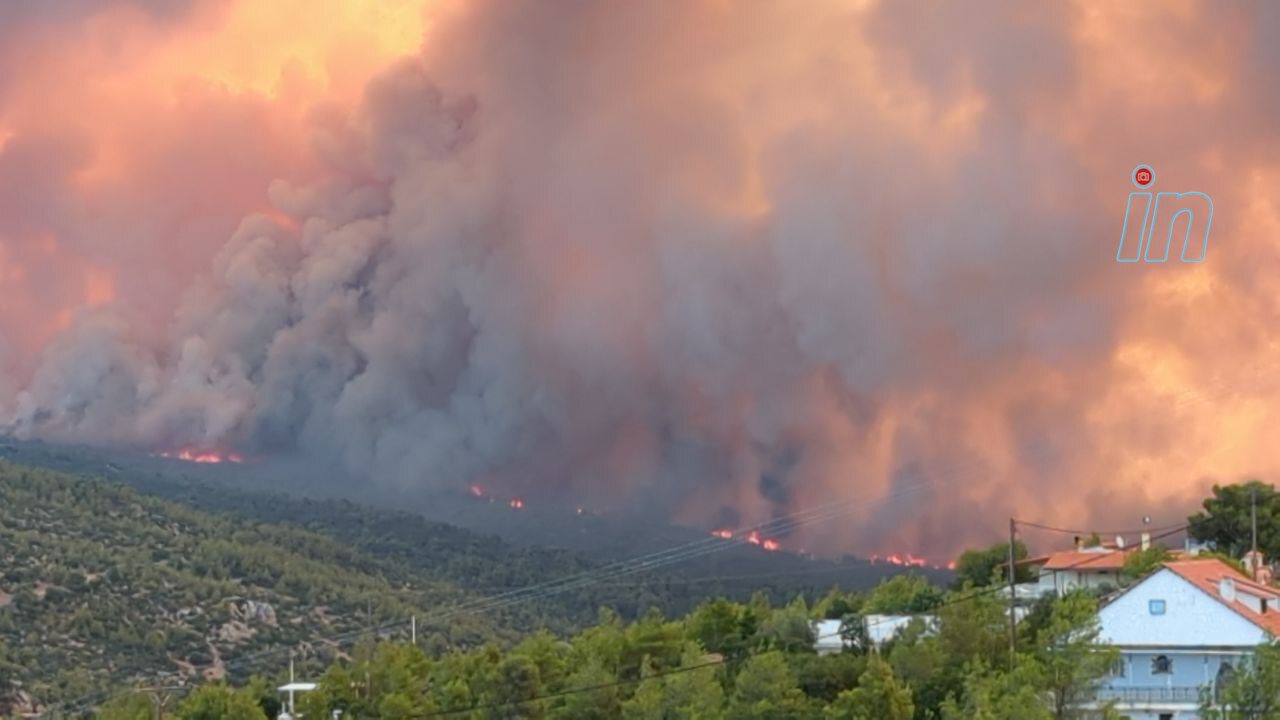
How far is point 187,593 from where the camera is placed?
127m

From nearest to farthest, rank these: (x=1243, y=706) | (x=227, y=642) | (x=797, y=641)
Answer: (x=1243, y=706), (x=797, y=641), (x=227, y=642)

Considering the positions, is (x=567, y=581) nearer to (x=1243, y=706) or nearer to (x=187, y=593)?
(x=187, y=593)

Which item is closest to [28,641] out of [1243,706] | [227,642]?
[227,642]

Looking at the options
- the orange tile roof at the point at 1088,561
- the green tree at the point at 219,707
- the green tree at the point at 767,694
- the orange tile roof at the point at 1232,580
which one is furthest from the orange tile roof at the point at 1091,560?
the green tree at the point at 219,707

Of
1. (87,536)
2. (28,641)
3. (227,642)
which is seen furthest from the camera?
(87,536)

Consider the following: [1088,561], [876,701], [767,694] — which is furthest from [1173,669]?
[1088,561]

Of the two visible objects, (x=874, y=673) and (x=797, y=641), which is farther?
(x=797, y=641)

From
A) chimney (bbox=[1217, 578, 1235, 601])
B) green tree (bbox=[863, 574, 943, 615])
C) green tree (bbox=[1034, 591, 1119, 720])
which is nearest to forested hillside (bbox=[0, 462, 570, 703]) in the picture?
green tree (bbox=[863, 574, 943, 615])

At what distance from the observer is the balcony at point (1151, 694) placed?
80562 mm

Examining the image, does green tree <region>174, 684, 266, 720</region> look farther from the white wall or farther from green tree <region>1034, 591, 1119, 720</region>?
the white wall

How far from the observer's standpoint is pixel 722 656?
10006 cm

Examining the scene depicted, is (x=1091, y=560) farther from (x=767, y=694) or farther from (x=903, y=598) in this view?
(x=767, y=694)

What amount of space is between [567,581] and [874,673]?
303ft

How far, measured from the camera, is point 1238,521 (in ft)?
381
